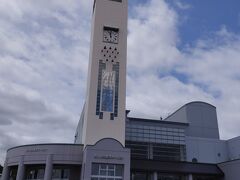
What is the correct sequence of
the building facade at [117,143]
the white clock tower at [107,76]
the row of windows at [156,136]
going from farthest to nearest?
1. the row of windows at [156,136]
2. the white clock tower at [107,76]
3. the building facade at [117,143]

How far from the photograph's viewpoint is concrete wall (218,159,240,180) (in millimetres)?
38000

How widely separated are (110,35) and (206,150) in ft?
85.9

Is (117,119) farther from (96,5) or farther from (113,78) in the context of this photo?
(96,5)

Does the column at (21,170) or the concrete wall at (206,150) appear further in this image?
the concrete wall at (206,150)

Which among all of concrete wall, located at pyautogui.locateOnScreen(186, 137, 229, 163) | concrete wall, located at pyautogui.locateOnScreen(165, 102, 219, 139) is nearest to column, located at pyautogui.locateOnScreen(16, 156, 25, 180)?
concrete wall, located at pyautogui.locateOnScreen(186, 137, 229, 163)

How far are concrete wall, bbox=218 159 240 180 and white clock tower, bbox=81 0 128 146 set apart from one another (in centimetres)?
1458

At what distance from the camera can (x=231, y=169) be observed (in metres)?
39.3

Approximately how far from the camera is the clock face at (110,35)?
47062 mm

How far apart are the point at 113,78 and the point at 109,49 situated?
4.91 meters

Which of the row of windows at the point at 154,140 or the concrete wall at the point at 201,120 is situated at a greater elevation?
the concrete wall at the point at 201,120

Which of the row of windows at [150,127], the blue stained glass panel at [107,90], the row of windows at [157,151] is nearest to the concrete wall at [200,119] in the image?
the row of windows at [150,127]

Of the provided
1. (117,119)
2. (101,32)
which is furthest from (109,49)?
(117,119)

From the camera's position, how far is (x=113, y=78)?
45.0 metres

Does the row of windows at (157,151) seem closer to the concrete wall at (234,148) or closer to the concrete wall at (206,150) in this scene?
the concrete wall at (206,150)
